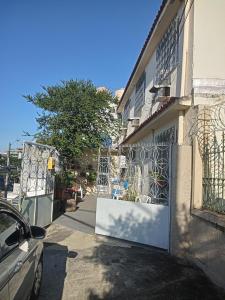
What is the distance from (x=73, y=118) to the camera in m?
20.5

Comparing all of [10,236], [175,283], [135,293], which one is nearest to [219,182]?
[175,283]

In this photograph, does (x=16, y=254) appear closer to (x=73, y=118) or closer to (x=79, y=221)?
(x=79, y=221)

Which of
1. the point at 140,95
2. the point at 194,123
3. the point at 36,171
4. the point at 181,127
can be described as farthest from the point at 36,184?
the point at 140,95

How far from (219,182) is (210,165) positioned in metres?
0.58

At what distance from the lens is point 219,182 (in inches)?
253

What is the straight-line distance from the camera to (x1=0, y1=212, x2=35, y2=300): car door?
3113 millimetres

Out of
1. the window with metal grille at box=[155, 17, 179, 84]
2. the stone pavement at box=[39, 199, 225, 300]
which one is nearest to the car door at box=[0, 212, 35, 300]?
the stone pavement at box=[39, 199, 225, 300]

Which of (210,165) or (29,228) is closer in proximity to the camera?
(29,228)

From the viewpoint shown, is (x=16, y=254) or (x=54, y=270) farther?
(x=54, y=270)

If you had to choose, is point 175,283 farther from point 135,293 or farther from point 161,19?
point 161,19

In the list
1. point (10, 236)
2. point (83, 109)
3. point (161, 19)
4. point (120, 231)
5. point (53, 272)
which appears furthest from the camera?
point (83, 109)

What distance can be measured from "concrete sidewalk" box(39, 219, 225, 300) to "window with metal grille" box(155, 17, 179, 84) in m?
5.21

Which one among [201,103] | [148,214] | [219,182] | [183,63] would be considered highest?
[183,63]

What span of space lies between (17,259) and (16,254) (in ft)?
0.26
